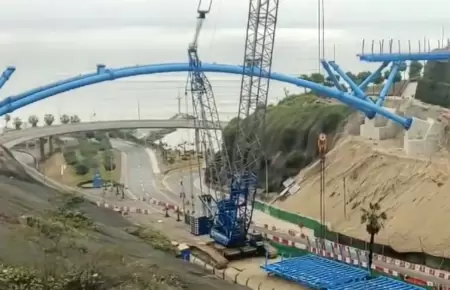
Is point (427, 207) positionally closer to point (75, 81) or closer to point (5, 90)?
point (75, 81)

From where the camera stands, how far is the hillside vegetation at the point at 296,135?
61.6 metres

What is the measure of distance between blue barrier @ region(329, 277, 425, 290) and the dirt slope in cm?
533

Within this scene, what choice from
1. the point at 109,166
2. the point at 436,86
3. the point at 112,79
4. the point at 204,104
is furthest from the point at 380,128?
the point at 109,166

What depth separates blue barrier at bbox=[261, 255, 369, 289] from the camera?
106ft

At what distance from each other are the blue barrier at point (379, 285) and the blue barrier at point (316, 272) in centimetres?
55

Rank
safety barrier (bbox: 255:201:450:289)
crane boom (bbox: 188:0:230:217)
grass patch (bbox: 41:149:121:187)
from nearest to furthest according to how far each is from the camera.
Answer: safety barrier (bbox: 255:201:450:289)
crane boom (bbox: 188:0:230:217)
grass patch (bbox: 41:149:121:187)

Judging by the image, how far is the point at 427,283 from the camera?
104ft

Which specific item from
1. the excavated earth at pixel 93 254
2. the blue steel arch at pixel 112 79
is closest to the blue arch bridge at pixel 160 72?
the blue steel arch at pixel 112 79

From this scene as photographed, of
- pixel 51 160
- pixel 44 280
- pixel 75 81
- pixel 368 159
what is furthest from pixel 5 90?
pixel 44 280

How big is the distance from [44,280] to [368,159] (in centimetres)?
3851

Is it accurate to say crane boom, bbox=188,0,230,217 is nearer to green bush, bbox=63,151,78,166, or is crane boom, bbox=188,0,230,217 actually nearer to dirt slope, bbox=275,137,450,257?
dirt slope, bbox=275,137,450,257

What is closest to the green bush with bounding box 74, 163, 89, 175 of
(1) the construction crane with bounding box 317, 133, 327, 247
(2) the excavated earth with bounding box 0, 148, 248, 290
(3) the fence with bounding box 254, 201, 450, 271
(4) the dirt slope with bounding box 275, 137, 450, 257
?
(4) the dirt slope with bounding box 275, 137, 450, 257

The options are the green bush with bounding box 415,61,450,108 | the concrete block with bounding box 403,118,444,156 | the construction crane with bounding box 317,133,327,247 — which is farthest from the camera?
the green bush with bounding box 415,61,450,108

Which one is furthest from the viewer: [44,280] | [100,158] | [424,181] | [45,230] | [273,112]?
[100,158]
